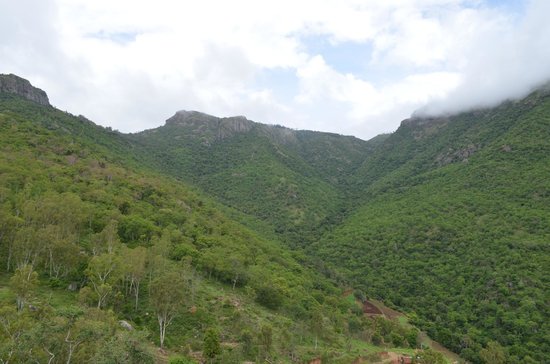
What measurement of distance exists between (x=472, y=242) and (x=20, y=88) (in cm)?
16195

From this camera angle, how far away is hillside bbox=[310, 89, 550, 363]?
67.7 m

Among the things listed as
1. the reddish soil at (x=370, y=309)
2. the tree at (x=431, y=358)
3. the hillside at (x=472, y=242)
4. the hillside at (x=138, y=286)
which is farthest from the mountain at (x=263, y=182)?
the tree at (x=431, y=358)

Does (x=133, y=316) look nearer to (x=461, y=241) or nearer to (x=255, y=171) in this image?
(x=461, y=241)

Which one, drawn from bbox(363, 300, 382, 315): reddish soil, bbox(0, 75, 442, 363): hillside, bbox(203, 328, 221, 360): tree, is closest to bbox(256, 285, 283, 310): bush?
bbox(0, 75, 442, 363): hillside

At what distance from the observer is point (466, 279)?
8075 cm

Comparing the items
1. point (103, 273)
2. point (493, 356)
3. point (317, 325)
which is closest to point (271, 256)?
point (317, 325)

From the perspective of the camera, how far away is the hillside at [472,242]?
67688mm

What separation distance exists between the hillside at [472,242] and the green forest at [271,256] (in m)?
0.43

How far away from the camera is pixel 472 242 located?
9062cm

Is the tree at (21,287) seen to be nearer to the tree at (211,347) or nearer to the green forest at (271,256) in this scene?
the green forest at (271,256)

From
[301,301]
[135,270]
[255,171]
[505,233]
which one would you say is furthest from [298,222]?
[135,270]

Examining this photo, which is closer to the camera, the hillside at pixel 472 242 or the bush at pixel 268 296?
the bush at pixel 268 296

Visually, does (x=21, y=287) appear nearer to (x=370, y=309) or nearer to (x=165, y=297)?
(x=165, y=297)

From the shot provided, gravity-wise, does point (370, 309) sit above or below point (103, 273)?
below
